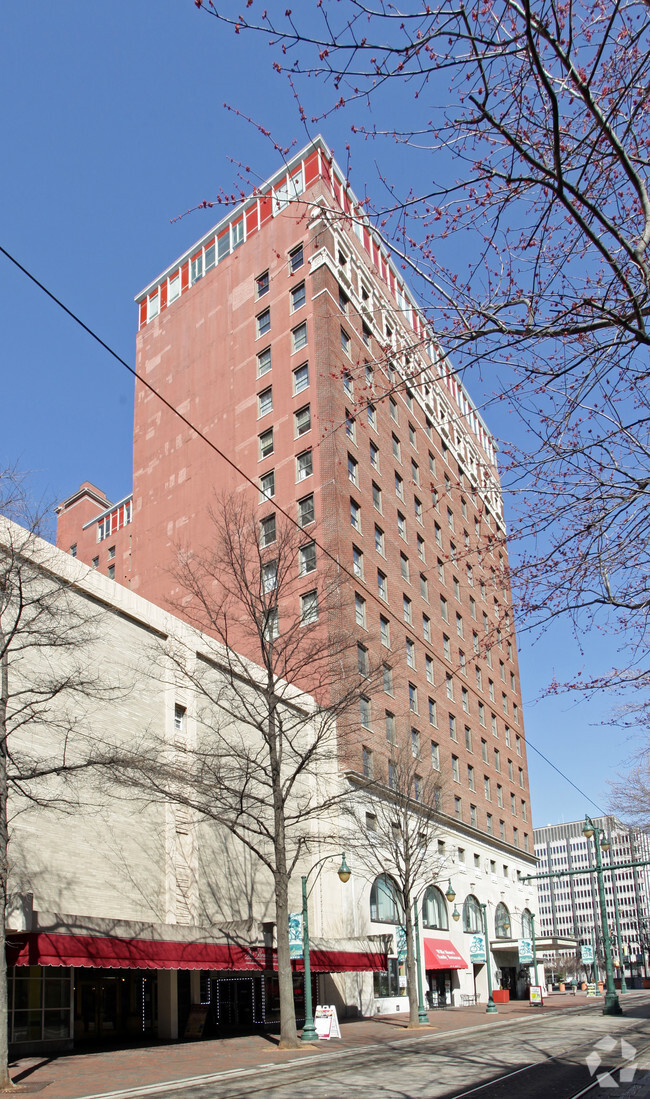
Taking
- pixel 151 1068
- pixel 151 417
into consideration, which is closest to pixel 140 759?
pixel 151 1068

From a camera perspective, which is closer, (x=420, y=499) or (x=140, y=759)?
(x=140, y=759)

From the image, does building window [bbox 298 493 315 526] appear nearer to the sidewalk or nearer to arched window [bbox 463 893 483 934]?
the sidewalk

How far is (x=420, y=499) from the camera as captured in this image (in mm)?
51844

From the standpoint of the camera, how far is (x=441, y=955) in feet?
137

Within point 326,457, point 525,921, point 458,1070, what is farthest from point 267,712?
point 525,921

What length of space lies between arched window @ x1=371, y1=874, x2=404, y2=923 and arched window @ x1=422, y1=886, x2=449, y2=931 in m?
2.75

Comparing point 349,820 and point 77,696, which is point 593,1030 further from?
point 77,696

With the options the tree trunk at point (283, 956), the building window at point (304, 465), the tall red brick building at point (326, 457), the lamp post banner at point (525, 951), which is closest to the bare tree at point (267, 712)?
the tree trunk at point (283, 956)

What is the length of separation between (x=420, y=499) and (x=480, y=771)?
17.3 meters

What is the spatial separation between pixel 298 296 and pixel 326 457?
9978 mm

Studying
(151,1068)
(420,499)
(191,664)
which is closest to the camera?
(151,1068)

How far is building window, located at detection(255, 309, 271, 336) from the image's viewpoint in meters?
47.3

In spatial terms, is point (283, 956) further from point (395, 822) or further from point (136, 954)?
point (395, 822)

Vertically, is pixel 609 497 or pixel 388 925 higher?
pixel 609 497
